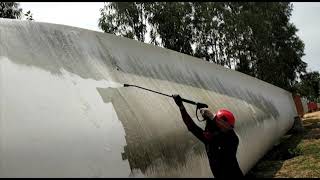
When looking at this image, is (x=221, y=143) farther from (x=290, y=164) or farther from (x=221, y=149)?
(x=290, y=164)

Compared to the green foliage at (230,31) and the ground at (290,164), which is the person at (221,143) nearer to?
the ground at (290,164)

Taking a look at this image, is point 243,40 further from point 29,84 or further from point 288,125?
point 29,84

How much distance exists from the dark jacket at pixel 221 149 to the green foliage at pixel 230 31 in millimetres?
27376

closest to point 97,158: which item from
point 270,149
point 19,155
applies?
point 19,155

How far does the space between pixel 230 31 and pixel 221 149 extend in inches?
1170

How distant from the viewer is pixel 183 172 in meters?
6.02

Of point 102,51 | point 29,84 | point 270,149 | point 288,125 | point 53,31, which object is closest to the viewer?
point 29,84

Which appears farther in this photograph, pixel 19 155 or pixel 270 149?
pixel 270 149

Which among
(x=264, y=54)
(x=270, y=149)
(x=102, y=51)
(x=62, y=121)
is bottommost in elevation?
(x=270, y=149)

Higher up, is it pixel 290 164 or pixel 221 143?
pixel 221 143

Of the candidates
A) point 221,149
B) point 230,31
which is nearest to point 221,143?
point 221,149

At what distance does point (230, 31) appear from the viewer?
112ft

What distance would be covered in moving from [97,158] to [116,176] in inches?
→ 12.4

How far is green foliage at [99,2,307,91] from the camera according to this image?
3244 cm
